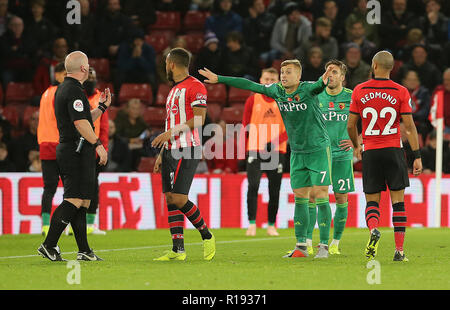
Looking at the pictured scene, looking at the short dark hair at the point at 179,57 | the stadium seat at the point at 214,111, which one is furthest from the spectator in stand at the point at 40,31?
the short dark hair at the point at 179,57

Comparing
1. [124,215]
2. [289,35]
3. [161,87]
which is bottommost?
[124,215]

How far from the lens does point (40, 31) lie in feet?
60.2

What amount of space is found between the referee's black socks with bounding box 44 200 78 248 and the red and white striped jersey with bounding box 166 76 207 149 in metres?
1.11

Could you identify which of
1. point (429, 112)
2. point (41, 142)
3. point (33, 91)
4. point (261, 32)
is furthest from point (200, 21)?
point (41, 142)

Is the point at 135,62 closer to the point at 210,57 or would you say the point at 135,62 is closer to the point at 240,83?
the point at 210,57

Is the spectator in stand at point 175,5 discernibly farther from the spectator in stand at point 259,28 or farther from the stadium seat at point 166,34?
the spectator in stand at point 259,28

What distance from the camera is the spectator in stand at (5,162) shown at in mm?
14570

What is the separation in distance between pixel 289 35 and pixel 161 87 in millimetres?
2919

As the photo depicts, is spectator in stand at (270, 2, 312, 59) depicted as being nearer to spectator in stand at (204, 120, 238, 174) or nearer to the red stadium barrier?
spectator in stand at (204, 120, 238, 174)

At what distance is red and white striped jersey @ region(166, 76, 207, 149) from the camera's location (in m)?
8.24

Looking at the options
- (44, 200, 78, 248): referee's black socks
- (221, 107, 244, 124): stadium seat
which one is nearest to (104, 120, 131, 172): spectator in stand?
(221, 107, 244, 124): stadium seat

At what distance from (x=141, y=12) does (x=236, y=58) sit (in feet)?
10.1

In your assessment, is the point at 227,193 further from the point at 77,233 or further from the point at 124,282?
A: the point at 124,282

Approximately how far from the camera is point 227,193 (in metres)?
14.4
